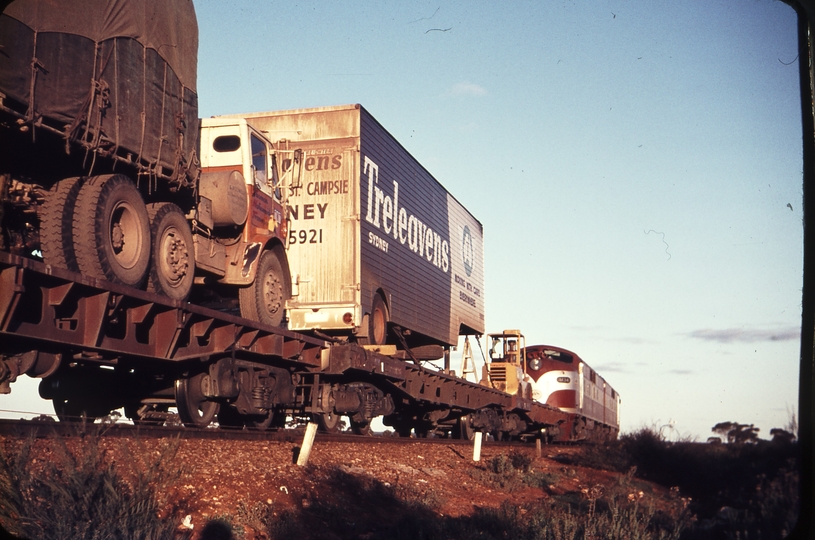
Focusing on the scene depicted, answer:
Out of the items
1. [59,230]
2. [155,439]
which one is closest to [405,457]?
[155,439]

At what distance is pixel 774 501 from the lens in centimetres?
804

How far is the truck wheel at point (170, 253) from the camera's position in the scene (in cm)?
787

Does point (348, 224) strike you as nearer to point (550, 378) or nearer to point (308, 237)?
point (308, 237)

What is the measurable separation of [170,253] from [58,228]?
190 centimetres

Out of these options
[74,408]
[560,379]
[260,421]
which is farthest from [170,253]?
[560,379]

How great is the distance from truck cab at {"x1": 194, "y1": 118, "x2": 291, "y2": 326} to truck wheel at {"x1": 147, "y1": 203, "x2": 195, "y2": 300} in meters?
0.78

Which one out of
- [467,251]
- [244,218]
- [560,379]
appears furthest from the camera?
[560,379]

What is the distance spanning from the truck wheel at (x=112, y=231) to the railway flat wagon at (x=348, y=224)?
208 inches

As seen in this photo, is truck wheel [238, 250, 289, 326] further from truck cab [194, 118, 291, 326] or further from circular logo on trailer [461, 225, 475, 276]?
circular logo on trailer [461, 225, 475, 276]

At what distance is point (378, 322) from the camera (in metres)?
14.7

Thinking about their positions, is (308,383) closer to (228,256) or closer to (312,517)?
(228,256)

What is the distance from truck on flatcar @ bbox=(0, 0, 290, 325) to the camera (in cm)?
601

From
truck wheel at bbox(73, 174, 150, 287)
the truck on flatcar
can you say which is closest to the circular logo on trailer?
the truck on flatcar

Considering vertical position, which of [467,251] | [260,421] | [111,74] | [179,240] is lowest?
[260,421]
